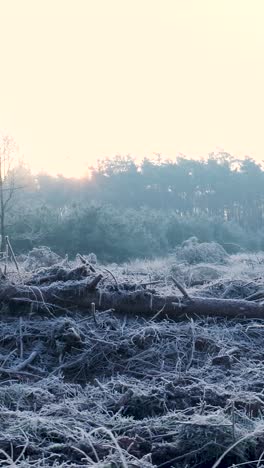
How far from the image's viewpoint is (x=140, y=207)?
4147cm

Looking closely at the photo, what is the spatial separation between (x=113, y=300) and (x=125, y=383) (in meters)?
1.71

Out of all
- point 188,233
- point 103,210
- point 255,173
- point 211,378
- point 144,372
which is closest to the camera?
point 211,378

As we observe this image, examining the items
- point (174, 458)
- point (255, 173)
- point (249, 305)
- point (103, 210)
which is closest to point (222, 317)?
point (249, 305)

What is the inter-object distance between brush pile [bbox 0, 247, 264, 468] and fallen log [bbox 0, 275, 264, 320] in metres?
0.06

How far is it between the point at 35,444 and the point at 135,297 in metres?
2.95

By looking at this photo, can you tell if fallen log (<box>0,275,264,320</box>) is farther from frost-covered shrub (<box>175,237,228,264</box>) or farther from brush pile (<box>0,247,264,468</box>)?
frost-covered shrub (<box>175,237,228,264</box>)

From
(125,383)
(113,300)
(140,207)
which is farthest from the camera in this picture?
(140,207)

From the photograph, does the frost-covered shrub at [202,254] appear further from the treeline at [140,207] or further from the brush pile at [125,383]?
the brush pile at [125,383]

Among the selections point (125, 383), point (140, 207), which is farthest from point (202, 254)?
point (125, 383)

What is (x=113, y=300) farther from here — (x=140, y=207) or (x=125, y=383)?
(x=140, y=207)

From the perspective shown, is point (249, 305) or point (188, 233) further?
point (188, 233)

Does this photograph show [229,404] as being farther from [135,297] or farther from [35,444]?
[135,297]

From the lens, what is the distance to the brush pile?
3189mm

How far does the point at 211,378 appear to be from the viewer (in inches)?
184
